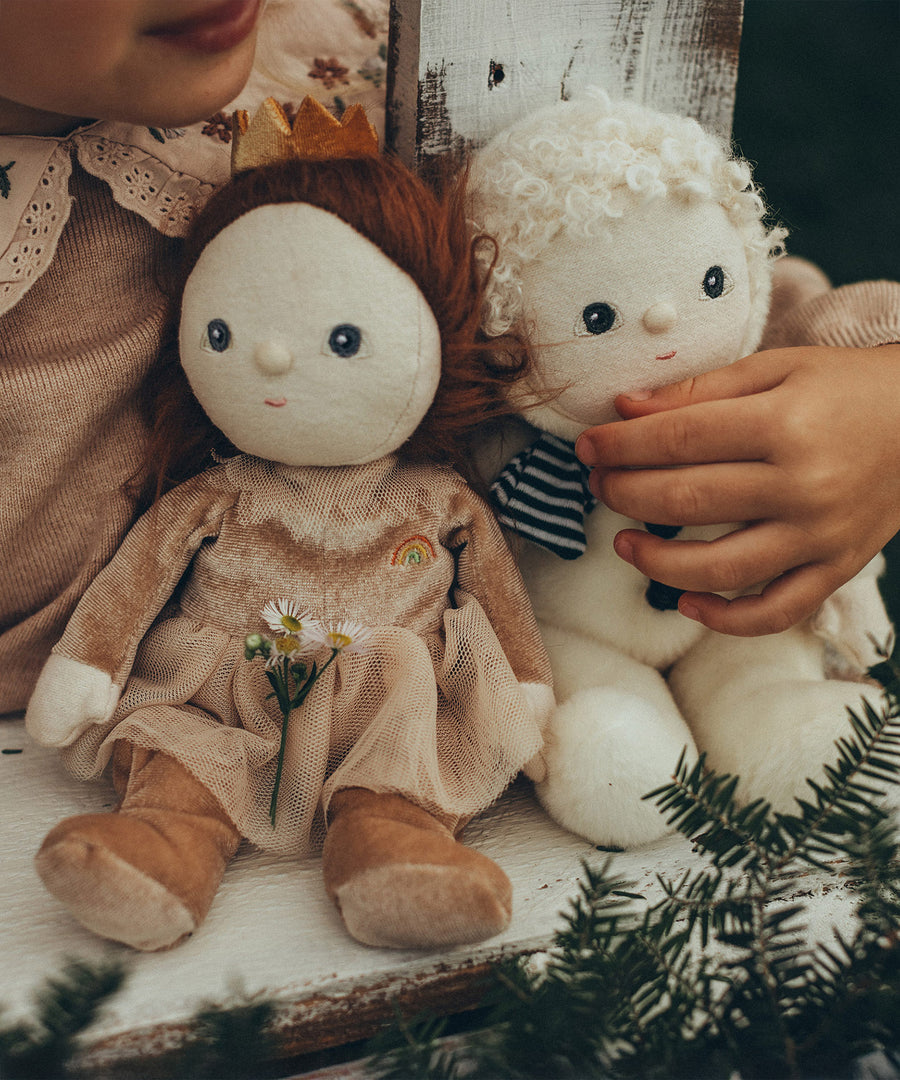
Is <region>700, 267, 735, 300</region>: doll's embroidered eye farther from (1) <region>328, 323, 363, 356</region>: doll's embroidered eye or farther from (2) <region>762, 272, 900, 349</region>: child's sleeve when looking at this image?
(1) <region>328, 323, 363, 356</region>: doll's embroidered eye

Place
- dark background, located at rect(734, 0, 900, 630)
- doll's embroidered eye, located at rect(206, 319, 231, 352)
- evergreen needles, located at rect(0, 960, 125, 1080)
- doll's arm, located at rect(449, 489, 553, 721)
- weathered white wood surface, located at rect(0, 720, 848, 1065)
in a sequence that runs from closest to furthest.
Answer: evergreen needles, located at rect(0, 960, 125, 1080) → weathered white wood surface, located at rect(0, 720, 848, 1065) → doll's embroidered eye, located at rect(206, 319, 231, 352) → doll's arm, located at rect(449, 489, 553, 721) → dark background, located at rect(734, 0, 900, 630)

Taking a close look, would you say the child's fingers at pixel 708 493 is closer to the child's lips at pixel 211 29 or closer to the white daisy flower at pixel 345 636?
the white daisy flower at pixel 345 636

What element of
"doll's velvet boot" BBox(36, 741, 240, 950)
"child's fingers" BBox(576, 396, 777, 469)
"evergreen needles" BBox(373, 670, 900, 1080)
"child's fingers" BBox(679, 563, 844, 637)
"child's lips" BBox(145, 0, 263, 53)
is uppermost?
"child's lips" BBox(145, 0, 263, 53)

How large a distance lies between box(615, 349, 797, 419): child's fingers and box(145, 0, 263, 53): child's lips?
0.43m

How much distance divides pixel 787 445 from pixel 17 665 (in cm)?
80

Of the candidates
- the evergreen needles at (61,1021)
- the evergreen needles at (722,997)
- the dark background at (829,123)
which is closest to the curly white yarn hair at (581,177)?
the evergreen needles at (722,997)

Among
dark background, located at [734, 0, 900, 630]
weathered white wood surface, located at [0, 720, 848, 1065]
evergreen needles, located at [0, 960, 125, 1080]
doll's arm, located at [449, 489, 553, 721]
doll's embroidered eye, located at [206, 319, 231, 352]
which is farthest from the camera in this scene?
dark background, located at [734, 0, 900, 630]

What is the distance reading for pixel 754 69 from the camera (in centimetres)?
164

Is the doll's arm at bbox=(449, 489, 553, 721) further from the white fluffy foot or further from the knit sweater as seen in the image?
the knit sweater

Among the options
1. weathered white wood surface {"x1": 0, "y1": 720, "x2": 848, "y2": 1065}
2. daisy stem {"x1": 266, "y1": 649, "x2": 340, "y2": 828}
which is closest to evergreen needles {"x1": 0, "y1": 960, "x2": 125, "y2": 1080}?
weathered white wood surface {"x1": 0, "y1": 720, "x2": 848, "y2": 1065}

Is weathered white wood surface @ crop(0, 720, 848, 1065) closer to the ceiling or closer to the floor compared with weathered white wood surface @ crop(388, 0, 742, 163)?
closer to the floor

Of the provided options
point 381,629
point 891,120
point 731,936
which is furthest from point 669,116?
point 891,120

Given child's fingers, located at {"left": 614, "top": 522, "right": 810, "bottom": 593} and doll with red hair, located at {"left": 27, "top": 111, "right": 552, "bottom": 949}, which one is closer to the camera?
doll with red hair, located at {"left": 27, "top": 111, "right": 552, "bottom": 949}

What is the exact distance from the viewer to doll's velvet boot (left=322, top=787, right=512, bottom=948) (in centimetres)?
65
